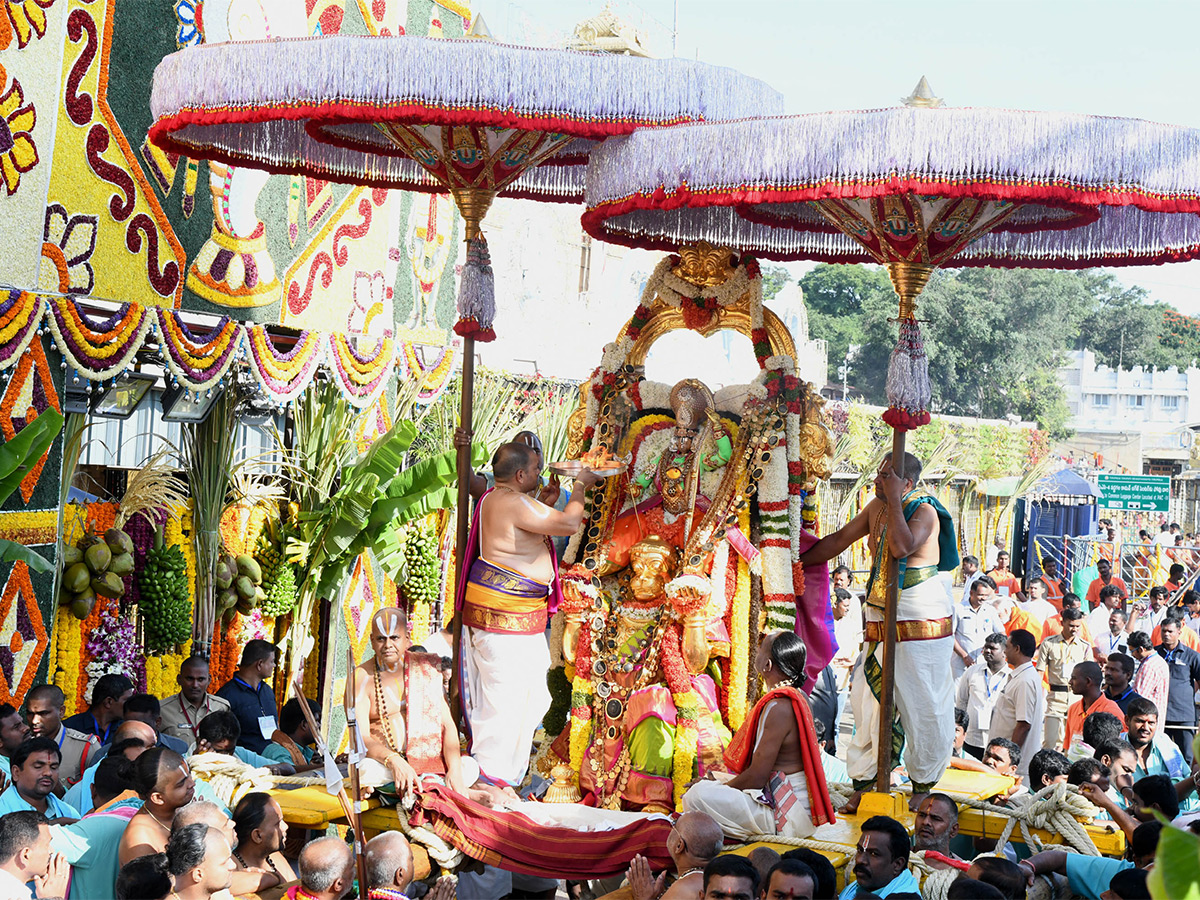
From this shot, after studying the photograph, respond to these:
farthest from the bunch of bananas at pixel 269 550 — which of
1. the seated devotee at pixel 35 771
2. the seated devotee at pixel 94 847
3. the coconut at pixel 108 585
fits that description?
the seated devotee at pixel 94 847

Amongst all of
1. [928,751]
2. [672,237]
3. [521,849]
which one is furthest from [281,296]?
[928,751]

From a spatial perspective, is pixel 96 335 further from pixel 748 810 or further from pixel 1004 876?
pixel 1004 876

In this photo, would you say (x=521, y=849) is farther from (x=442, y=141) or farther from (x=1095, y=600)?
(x=1095, y=600)

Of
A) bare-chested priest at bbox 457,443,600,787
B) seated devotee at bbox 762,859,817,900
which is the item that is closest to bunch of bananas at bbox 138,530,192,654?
bare-chested priest at bbox 457,443,600,787

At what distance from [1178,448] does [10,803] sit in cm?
4363

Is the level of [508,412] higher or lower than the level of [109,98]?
lower

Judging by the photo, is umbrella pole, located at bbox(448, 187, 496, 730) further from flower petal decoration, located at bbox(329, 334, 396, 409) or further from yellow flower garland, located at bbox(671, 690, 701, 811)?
flower petal decoration, located at bbox(329, 334, 396, 409)

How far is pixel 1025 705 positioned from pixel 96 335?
5936 millimetres

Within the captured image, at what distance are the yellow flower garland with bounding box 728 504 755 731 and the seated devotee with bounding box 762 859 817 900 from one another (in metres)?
2.91

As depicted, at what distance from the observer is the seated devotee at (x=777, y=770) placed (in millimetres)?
5938

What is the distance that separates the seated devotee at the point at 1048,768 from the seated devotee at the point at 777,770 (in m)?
1.37

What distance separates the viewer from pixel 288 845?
6578 mm

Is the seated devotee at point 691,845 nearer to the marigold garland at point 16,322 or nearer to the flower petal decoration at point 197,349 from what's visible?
the flower petal decoration at point 197,349

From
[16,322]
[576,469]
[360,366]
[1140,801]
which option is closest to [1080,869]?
[1140,801]
